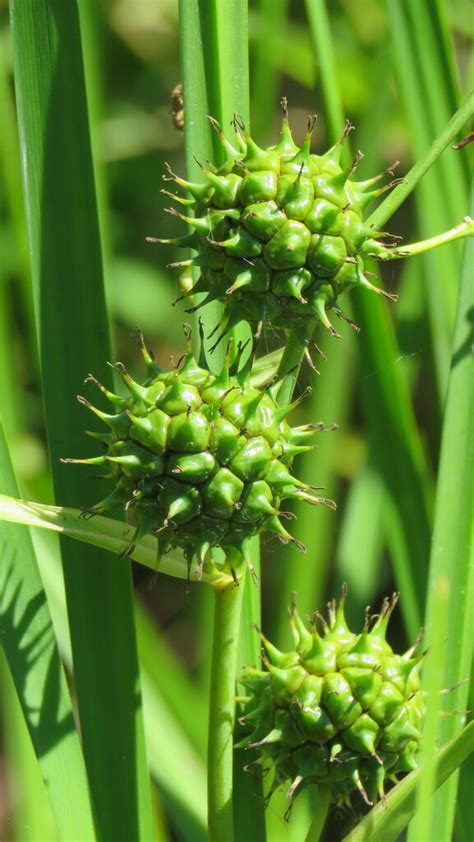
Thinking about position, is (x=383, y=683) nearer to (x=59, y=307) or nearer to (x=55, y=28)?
(x=59, y=307)

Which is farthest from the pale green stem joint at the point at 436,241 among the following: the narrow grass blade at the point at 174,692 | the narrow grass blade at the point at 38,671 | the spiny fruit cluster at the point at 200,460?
the narrow grass blade at the point at 174,692

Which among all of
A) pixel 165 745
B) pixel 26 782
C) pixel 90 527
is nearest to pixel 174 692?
pixel 165 745

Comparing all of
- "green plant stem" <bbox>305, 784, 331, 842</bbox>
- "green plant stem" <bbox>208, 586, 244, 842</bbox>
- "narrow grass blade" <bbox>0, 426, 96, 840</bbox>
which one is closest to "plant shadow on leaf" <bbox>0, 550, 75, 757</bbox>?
"narrow grass blade" <bbox>0, 426, 96, 840</bbox>

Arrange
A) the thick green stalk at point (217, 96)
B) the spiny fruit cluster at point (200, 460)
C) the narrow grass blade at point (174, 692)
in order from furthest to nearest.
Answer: the narrow grass blade at point (174, 692) → the thick green stalk at point (217, 96) → the spiny fruit cluster at point (200, 460)

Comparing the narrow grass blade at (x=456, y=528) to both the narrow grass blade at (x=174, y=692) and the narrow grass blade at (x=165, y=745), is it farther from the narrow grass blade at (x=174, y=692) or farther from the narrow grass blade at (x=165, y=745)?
the narrow grass blade at (x=174, y=692)

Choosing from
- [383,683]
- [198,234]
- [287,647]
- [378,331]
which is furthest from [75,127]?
[287,647]

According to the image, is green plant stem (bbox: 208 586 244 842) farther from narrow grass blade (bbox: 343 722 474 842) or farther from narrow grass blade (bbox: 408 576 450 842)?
narrow grass blade (bbox: 408 576 450 842)
